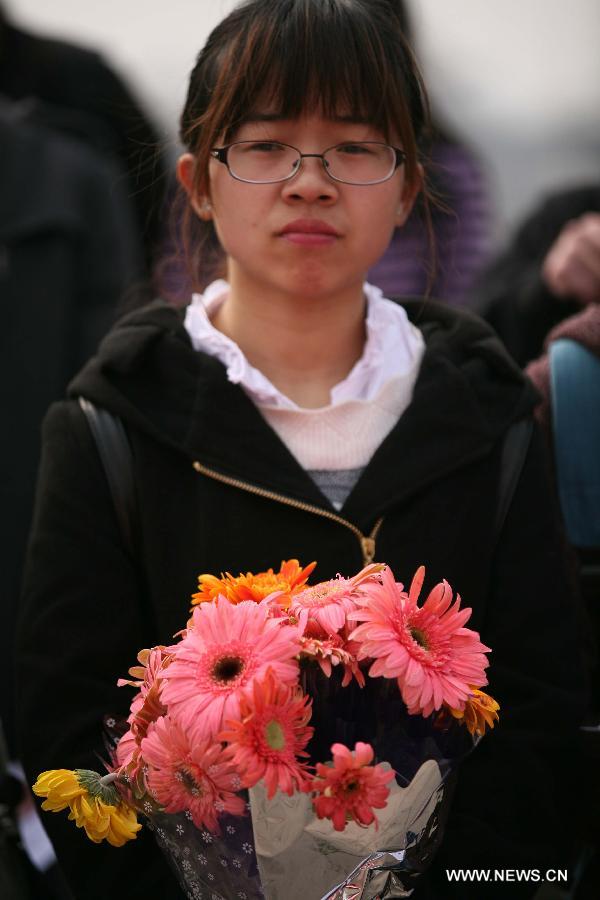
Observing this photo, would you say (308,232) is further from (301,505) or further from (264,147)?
(301,505)

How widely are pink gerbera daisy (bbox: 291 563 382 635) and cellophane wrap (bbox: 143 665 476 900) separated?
60mm

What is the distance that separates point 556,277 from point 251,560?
114 centimetres

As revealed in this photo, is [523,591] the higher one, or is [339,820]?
[339,820]

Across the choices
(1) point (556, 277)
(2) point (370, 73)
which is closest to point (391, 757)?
(2) point (370, 73)

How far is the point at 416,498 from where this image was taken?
6.50ft

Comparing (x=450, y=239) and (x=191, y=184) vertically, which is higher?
(x=191, y=184)

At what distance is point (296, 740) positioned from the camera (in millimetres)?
1347

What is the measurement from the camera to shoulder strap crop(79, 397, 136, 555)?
1928mm

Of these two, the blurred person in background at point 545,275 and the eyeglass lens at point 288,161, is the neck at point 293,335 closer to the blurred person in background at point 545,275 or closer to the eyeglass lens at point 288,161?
the eyeglass lens at point 288,161

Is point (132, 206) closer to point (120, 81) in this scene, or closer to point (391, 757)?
point (120, 81)

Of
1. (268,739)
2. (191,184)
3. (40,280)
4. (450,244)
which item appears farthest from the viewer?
(40,280)

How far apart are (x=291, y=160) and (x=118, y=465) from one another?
561 millimetres

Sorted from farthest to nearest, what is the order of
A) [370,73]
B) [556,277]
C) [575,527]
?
[556,277], [575,527], [370,73]

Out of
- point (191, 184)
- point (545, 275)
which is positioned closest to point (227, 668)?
point (191, 184)
